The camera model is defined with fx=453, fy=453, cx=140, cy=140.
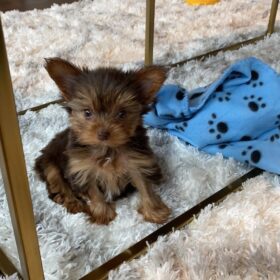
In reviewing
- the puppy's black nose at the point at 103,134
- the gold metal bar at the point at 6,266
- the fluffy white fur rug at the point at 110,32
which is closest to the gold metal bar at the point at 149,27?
the fluffy white fur rug at the point at 110,32

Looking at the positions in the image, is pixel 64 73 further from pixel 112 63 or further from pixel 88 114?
pixel 112 63

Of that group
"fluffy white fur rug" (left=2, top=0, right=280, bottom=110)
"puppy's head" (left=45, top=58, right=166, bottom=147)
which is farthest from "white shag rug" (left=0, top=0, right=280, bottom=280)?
"puppy's head" (left=45, top=58, right=166, bottom=147)

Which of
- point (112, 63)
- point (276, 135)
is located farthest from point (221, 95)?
point (112, 63)

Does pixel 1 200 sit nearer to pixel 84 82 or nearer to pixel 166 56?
pixel 84 82

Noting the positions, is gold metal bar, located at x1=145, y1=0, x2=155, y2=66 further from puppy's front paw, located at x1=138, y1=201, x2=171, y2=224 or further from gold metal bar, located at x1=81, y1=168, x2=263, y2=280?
puppy's front paw, located at x1=138, y1=201, x2=171, y2=224

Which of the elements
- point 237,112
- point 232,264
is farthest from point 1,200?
point 237,112

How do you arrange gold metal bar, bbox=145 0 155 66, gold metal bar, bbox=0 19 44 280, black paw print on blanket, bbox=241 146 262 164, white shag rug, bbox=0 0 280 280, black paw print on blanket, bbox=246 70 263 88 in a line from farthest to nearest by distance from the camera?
gold metal bar, bbox=145 0 155 66, black paw print on blanket, bbox=246 70 263 88, black paw print on blanket, bbox=241 146 262 164, white shag rug, bbox=0 0 280 280, gold metal bar, bbox=0 19 44 280
